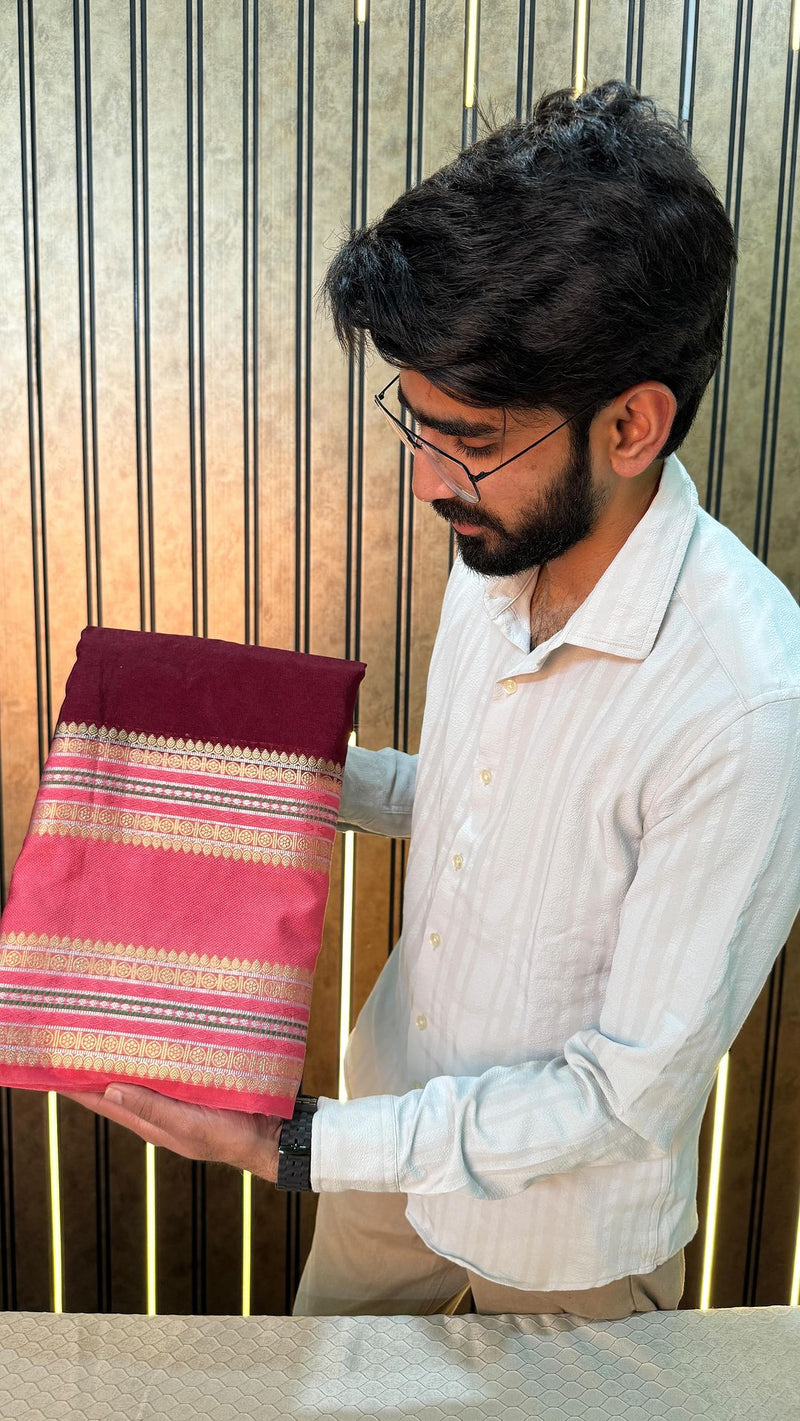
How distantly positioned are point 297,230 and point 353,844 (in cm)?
96

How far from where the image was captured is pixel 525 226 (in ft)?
2.88

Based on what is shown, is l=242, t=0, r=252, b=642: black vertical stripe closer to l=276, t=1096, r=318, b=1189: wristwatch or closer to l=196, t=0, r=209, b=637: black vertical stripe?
l=196, t=0, r=209, b=637: black vertical stripe

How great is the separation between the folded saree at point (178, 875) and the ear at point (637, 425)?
1.07 feet

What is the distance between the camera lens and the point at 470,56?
5.23 feet

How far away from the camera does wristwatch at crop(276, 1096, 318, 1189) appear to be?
3.25 feet

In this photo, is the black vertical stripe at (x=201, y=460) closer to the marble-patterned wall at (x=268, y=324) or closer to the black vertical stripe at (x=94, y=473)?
the marble-patterned wall at (x=268, y=324)

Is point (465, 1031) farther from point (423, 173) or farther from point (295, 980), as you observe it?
point (423, 173)

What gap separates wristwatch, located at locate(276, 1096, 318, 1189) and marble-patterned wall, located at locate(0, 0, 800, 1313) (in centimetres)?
90

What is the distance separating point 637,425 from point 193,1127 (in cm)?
72

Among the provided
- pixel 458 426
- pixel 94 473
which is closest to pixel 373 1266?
pixel 458 426

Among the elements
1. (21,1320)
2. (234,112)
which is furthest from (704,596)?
(234,112)

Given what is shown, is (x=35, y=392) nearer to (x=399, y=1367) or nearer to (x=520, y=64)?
(x=520, y=64)

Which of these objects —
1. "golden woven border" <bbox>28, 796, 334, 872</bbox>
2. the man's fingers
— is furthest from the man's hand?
"golden woven border" <bbox>28, 796, 334, 872</bbox>

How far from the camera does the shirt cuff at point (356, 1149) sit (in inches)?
38.6
